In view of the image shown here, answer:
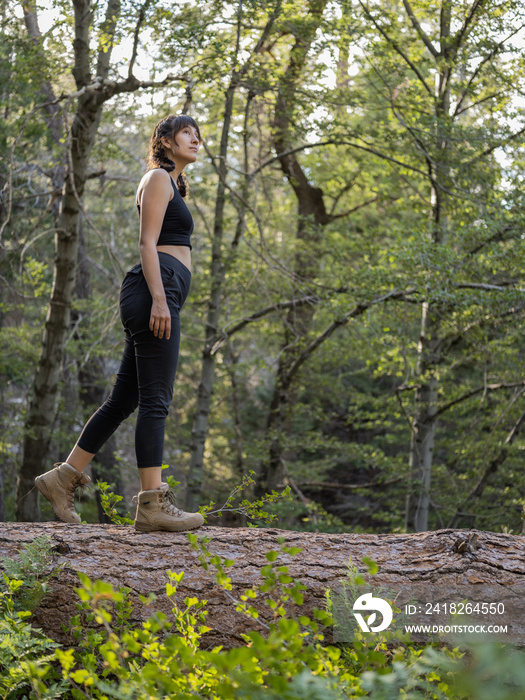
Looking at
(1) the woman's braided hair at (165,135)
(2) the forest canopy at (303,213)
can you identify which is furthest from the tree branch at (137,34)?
(1) the woman's braided hair at (165,135)

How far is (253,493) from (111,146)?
6.11 metres

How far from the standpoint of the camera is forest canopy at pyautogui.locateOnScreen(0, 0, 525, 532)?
6180mm

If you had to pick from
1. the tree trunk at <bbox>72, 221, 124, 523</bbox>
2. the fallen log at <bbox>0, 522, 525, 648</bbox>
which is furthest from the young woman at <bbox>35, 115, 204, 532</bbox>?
the tree trunk at <bbox>72, 221, 124, 523</bbox>

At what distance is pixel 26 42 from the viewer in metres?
6.07

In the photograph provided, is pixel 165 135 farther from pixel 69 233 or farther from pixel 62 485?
pixel 69 233

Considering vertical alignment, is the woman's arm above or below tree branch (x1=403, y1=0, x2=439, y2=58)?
below

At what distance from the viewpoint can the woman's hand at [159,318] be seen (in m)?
2.87

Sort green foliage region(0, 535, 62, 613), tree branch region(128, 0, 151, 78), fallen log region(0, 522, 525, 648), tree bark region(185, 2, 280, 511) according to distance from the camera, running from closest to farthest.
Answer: green foliage region(0, 535, 62, 613) < fallen log region(0, 522, 525, 648) < tree branch region(128, 0, 151, 78) < tree bark region(185, 2, 280, 511)

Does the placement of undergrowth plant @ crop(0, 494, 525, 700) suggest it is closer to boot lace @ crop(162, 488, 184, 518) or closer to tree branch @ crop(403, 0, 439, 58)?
boot lace @ crop(162, 488, 184, 518)

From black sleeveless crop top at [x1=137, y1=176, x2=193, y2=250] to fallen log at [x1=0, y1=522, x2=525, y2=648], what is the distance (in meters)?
1.30

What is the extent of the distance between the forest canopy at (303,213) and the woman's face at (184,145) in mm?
2147

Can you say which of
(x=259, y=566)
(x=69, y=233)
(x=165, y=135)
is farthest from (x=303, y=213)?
(x=259, y=566)

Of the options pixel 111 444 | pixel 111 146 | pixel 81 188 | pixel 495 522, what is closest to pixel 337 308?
pixel 81 188

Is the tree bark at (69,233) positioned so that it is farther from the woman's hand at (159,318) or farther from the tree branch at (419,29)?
the tree branch at (419,29)
